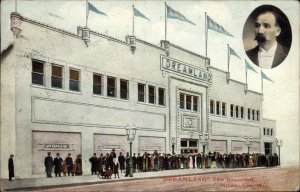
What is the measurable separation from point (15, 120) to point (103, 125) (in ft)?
7.94

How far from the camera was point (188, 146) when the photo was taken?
43.4 feet

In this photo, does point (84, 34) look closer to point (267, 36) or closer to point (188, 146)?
point (188, 146)

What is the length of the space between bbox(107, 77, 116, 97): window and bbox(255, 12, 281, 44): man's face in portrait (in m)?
4.54

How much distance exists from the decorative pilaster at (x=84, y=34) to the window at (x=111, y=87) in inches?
46.7

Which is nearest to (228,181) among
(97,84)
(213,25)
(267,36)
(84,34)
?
(267,36)

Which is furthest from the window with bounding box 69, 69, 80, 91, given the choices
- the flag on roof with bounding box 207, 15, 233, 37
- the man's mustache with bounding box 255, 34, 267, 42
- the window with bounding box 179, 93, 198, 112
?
the man's mustache with bounding box 255, 34, 267, 42

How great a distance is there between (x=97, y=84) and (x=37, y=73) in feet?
5.89

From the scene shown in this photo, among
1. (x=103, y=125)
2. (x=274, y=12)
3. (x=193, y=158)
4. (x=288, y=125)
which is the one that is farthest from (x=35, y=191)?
(x=274, y=12)

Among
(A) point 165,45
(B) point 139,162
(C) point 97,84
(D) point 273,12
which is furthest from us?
(D) point 273,12

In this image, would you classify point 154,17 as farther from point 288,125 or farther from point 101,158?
point 288,125

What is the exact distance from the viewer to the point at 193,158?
13.2m

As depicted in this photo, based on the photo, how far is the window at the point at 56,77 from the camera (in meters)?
11.0

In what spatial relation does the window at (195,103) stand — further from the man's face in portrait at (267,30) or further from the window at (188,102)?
the man's face in portrait at (267,30)

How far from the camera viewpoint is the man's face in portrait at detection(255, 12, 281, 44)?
42.1 ft
